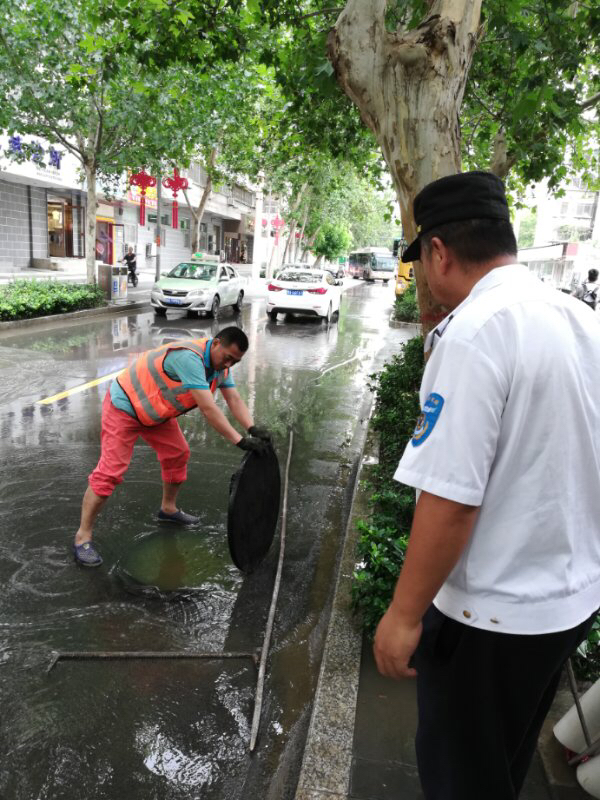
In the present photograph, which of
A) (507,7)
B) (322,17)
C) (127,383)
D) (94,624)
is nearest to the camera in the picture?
(94,624)

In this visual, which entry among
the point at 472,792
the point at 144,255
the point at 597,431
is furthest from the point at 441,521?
the point at 144,255

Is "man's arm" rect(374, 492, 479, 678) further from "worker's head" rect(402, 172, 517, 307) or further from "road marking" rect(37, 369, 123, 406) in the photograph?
"road marking" rect(37, 369, 123, 406)

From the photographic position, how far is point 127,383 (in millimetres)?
3734

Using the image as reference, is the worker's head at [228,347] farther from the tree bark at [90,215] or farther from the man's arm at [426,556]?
the tree bark at [90,215]

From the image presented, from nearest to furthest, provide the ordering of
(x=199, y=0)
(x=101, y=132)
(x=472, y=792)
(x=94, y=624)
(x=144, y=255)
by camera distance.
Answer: (x=472, y=792)
(x=94, y=624)
(x=199, y=0)
(x=101, y=132)
(x=144, y=255)

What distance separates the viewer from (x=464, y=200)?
1.39 metres

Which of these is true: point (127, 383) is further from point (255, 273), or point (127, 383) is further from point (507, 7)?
point (255, 273)

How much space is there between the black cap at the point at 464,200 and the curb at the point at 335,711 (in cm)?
194

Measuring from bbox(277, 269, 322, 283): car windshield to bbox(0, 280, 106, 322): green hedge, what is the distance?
5302mm

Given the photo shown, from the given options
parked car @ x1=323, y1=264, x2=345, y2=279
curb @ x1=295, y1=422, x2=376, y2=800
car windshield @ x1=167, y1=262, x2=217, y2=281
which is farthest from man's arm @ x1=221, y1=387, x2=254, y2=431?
parked car @ x1=323, y1=264, x2=345, y2=279

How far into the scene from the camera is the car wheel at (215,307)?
56.7 ft

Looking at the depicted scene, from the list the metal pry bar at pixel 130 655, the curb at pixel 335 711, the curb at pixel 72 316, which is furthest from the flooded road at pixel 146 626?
the curb at pixel 72 316

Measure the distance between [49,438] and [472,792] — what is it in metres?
5.59

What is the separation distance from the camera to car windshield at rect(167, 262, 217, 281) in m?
18.1
